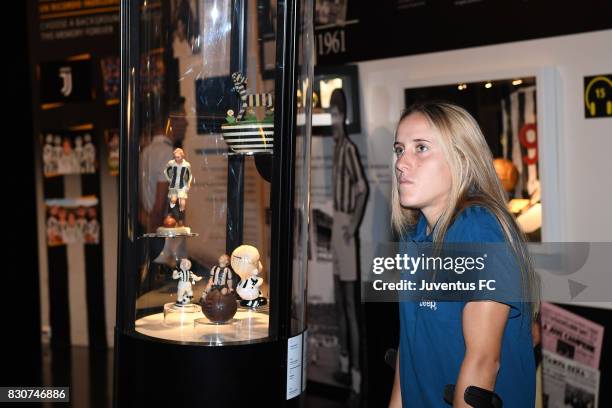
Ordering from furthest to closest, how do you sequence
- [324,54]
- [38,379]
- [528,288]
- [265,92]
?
[38,379]
[324,54]
[265,92]
[528,288]

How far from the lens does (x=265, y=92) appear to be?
2.06 meters

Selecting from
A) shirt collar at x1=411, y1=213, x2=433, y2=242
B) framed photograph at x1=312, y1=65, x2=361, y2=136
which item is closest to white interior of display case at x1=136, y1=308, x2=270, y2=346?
shirt collar at x1=411, y1=213, x2=433, y2=242

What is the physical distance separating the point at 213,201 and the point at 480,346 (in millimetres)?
850

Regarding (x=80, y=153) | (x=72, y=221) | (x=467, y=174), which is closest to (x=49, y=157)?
(x=80, y=153)

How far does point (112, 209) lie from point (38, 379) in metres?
1.34

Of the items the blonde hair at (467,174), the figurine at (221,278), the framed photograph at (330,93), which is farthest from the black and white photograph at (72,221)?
the blonde hair at (467,174)

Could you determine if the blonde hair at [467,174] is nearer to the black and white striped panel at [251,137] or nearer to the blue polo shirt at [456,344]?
the blue polo shirt at [456,344]

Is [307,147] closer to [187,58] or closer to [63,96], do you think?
[187,58]

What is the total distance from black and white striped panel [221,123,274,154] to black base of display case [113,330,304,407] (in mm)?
532

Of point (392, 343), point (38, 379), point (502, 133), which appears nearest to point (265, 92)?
point (502, 133)

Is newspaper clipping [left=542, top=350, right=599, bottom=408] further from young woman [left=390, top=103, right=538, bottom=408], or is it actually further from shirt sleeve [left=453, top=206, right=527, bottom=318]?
shirt sleeve [left=453, top=206, right=527, bottom=318]

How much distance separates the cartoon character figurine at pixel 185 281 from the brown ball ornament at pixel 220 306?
2.6 inches

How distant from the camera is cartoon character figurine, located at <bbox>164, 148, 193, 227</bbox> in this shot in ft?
6.88

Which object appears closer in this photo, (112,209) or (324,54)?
(324,54)
